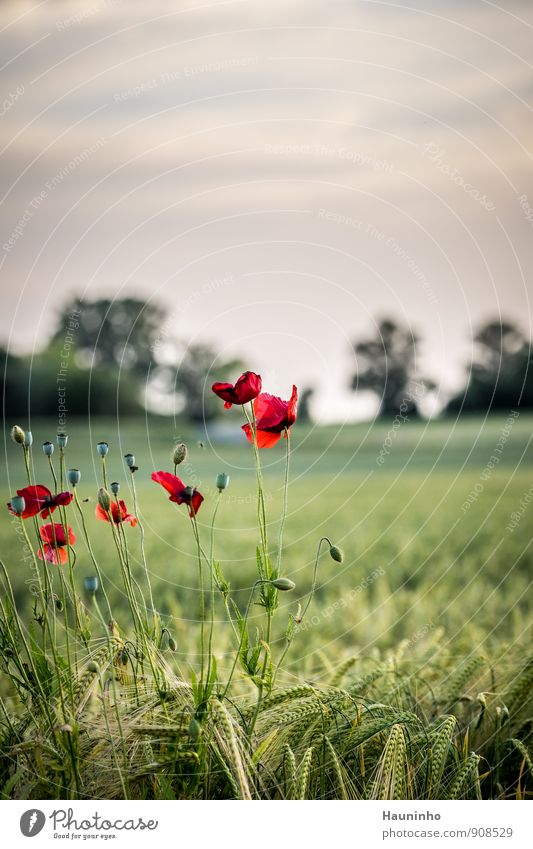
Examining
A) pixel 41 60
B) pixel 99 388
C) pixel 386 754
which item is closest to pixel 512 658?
pixel 386 754

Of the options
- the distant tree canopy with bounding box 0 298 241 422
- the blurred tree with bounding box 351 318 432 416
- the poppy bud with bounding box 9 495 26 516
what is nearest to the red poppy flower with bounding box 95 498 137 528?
the poppy bud with bounding box 9 495 26 516

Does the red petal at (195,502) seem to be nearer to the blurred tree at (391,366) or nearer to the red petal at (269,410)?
the red petal at (269,410)

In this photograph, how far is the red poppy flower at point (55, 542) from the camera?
52.1 inches

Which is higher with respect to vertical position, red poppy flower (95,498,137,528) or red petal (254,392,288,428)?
red petal (254,392,288,428)

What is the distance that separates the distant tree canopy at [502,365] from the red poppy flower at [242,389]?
62.6 inches

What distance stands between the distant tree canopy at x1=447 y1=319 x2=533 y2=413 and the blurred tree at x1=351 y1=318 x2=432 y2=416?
0.20 metres

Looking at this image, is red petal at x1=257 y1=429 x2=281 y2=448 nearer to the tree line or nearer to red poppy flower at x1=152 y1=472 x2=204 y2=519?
red poppy flower at x1=152 y1=472 x2=204 y2=519

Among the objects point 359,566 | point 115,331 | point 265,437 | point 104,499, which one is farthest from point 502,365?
point 104,499

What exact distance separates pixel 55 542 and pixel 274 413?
40 centimetres

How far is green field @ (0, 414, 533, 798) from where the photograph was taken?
6.19 ft

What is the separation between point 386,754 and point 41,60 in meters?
1.48

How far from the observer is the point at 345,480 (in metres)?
7.23

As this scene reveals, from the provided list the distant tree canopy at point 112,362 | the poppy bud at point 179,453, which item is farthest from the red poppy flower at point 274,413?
the distant tree canopy at point 112,362
